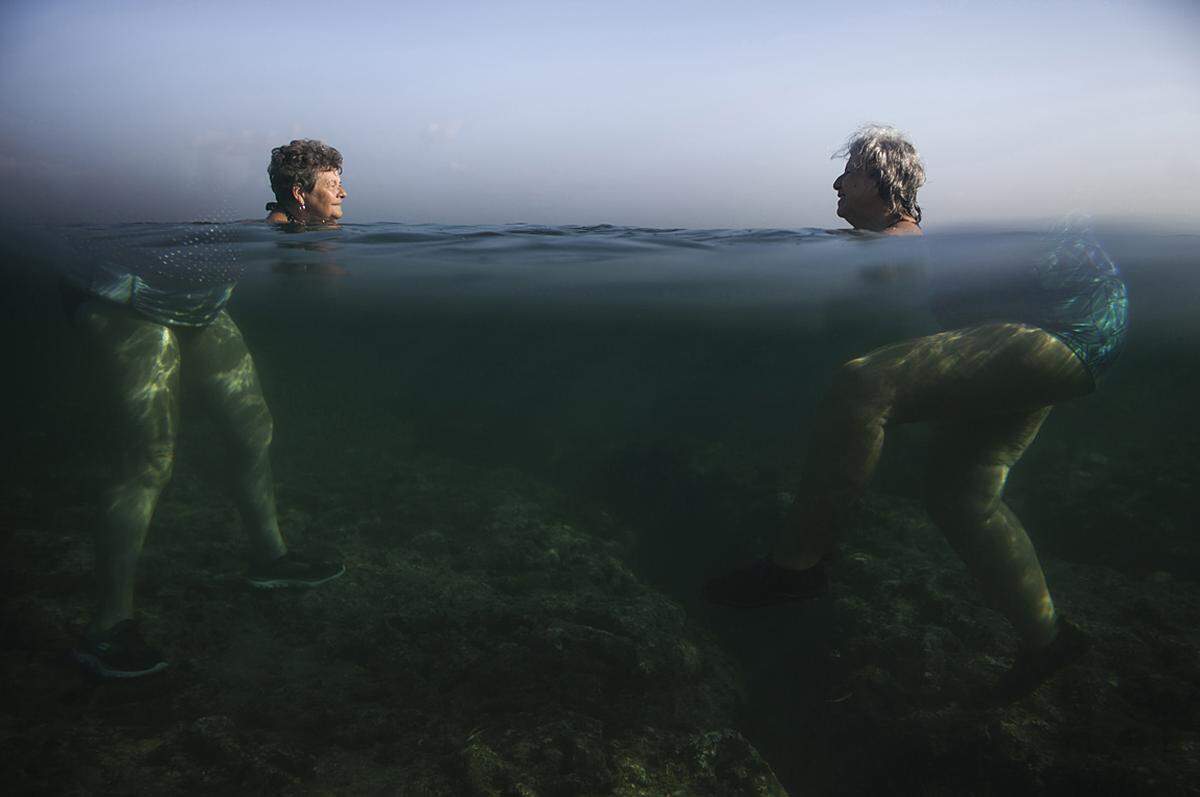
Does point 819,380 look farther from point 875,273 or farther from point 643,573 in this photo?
point 643,573

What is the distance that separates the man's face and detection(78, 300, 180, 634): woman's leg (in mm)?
5770

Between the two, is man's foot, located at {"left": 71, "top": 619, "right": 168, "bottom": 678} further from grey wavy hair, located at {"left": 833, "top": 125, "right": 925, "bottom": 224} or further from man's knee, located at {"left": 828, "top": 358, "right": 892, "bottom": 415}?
grey wavy hair, located at {"left": 833, "top": 125, "right": 925, "bottom": 224}

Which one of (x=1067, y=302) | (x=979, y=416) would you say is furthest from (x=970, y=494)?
(x=1067, y=302)

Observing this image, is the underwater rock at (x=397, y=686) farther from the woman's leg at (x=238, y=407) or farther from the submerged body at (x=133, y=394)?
the woman's leg at (x=238, y=407)

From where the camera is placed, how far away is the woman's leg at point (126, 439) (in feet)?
12.7

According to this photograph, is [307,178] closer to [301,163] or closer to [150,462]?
[301,163]

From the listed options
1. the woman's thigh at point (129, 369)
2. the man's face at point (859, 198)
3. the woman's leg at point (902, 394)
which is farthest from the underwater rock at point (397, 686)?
the man's face at point (859, 198)

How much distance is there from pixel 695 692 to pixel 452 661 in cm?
197

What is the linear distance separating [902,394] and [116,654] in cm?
535

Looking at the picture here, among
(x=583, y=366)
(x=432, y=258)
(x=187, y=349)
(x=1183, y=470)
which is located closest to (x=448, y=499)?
(x=432, y=258)

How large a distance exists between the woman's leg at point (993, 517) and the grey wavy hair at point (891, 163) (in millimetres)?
2321

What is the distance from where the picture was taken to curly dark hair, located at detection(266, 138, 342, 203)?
6.09m

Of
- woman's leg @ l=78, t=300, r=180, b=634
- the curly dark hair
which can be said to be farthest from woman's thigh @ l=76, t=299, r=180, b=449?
the curly dark hair

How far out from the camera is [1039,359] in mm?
2812
